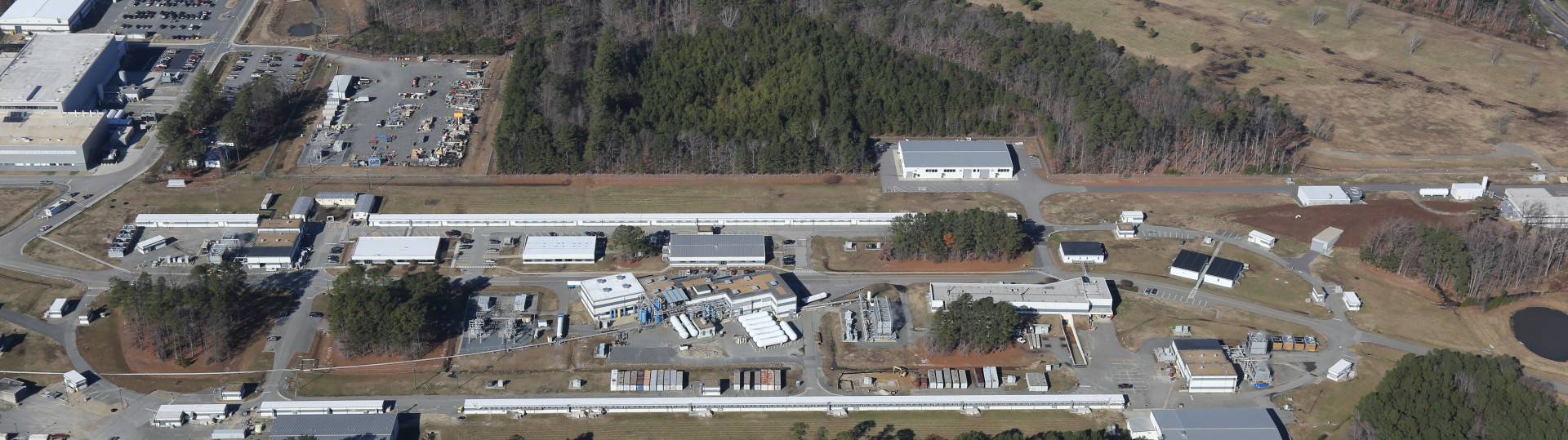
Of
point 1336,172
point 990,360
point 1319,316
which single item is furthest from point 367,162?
point 1336,172

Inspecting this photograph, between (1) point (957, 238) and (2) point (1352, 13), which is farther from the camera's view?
(2) point (1352, 13)

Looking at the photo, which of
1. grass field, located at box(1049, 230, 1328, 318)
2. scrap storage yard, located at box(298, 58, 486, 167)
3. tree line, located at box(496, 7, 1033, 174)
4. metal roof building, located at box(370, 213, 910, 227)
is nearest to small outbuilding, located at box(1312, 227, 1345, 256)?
grass field, located at box(1049, 230, 1328, 318)

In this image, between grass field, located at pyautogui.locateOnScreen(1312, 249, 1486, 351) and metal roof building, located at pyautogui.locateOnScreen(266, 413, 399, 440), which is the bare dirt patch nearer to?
grass field, located at pyautogui.locateOnScreen(1312, 249, 1486, 351)

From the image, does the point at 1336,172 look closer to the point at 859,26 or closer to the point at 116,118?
the point at 859,26

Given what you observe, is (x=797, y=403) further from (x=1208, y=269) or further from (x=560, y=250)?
(x=1208, y=269)

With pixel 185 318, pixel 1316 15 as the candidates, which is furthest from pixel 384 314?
pixel 1316 15
